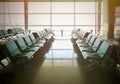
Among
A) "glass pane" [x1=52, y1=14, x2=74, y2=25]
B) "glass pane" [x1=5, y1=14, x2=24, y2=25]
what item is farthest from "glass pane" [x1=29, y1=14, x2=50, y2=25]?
"glass pane" [x1=5, y1=14, x2=24, y2=25]

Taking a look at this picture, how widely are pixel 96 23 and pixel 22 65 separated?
15922 millimetres

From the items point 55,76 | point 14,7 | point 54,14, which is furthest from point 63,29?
point 55,76

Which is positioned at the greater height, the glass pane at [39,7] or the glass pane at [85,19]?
the glass pane at [39,7]

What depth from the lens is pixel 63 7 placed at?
21.8 metres

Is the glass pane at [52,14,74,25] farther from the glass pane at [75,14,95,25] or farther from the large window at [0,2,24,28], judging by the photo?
the large window at [0,2,24,28]

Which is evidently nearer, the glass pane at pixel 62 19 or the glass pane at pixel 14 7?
the glass pane at pixel 62 19

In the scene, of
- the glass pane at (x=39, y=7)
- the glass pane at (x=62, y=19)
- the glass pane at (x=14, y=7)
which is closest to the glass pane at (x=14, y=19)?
the glass pane at (x=14, y=7)

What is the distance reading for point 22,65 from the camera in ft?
21.4

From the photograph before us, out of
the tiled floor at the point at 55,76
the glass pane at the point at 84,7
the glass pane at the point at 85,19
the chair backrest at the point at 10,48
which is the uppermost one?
the glass pane at the point at 84,7

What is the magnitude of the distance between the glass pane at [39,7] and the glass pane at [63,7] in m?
0.48

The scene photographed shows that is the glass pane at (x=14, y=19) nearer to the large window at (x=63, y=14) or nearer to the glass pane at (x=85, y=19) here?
the large window at (x=63, y=14)

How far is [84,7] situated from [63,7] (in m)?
1.66

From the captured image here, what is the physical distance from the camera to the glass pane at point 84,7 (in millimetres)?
21552

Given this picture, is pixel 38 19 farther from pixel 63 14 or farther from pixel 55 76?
pixel 55 76
